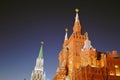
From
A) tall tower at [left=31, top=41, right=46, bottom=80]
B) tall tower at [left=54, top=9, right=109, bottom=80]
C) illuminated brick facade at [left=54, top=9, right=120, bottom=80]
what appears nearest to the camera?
illuminated brick facade at [left=54, top=9, right=120, bottom=80]

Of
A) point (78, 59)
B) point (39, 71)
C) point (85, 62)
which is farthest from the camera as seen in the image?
point (39, 71)

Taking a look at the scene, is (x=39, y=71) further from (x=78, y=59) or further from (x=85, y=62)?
(x=85, y=62)

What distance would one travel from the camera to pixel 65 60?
52188 millimetres

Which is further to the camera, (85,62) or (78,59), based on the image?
(78,59)

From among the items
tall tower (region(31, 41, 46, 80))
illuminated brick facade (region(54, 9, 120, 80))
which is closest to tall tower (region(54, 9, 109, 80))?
illuminated brick facade (region(54, 9, 120, 80))

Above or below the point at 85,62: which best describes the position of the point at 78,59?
above

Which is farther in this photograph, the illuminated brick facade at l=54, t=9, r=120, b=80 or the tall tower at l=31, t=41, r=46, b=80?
the tall tower at l=31, t=41, r=46, b=80

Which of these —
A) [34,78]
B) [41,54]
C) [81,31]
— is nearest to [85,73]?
[81,31]

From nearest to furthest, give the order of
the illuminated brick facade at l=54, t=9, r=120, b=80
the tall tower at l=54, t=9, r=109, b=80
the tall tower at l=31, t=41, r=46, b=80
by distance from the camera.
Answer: the illuminated brick facade at l=54, t=9, r=120, b=80 < the tall tower at l=54, t=9, r=109, b=80 < the tall tower at l=31, t=41, r=46, b=80

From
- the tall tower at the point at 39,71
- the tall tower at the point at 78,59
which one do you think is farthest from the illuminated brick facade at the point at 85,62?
the tall tower at the point at 39,71

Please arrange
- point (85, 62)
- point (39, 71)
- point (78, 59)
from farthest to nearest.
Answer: point (39, 71), point (78, 59), point (85, 62)

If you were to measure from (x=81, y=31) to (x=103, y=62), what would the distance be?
1601 centimetres

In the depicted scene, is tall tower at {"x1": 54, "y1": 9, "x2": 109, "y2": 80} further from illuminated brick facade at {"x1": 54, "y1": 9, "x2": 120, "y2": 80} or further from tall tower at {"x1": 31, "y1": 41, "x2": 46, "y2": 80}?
tall tower at {"x1": 31, "y1": 41, "x2": 46, "y2": 80}

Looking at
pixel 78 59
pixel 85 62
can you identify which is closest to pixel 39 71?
pixel 78 59
